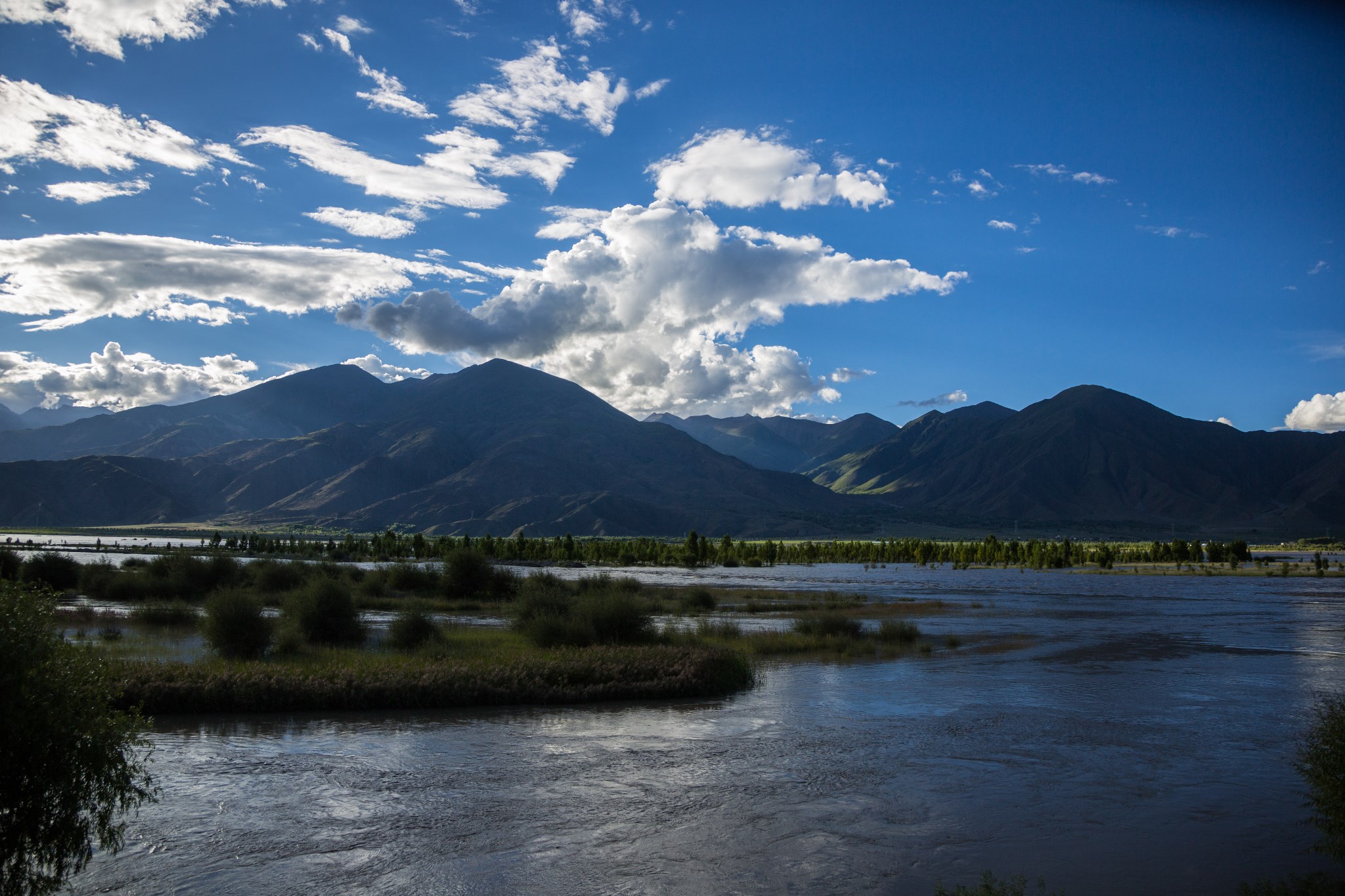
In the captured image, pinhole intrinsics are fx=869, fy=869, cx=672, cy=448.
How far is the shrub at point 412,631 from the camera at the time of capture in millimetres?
32188

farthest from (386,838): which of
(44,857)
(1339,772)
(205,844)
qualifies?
(1339,772)

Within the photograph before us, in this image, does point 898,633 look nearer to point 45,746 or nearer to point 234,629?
point 234,629

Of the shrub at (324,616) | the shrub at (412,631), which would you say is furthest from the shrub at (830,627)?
the shrub at (324,616)

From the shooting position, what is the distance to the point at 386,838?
13750 mm

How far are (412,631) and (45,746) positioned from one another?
79.1 ft

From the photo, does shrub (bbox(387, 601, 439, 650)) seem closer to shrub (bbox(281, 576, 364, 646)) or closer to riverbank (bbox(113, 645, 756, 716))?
shrub (bbox(281, 576, 364, 646))

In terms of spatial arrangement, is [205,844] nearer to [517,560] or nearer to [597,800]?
[597,800]

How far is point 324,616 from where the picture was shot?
109 feet

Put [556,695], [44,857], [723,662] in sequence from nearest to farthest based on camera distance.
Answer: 1. [44,857]
2. [556,695]
3. [723,662]

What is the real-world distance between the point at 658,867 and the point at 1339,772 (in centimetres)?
917

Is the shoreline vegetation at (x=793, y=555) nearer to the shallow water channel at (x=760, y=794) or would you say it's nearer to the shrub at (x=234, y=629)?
the shrub at (x=234, y=629)

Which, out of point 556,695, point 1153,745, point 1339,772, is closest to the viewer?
point 1339,772

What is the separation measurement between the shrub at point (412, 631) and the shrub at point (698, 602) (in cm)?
2295

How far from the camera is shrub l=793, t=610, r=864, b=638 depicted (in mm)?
38938
